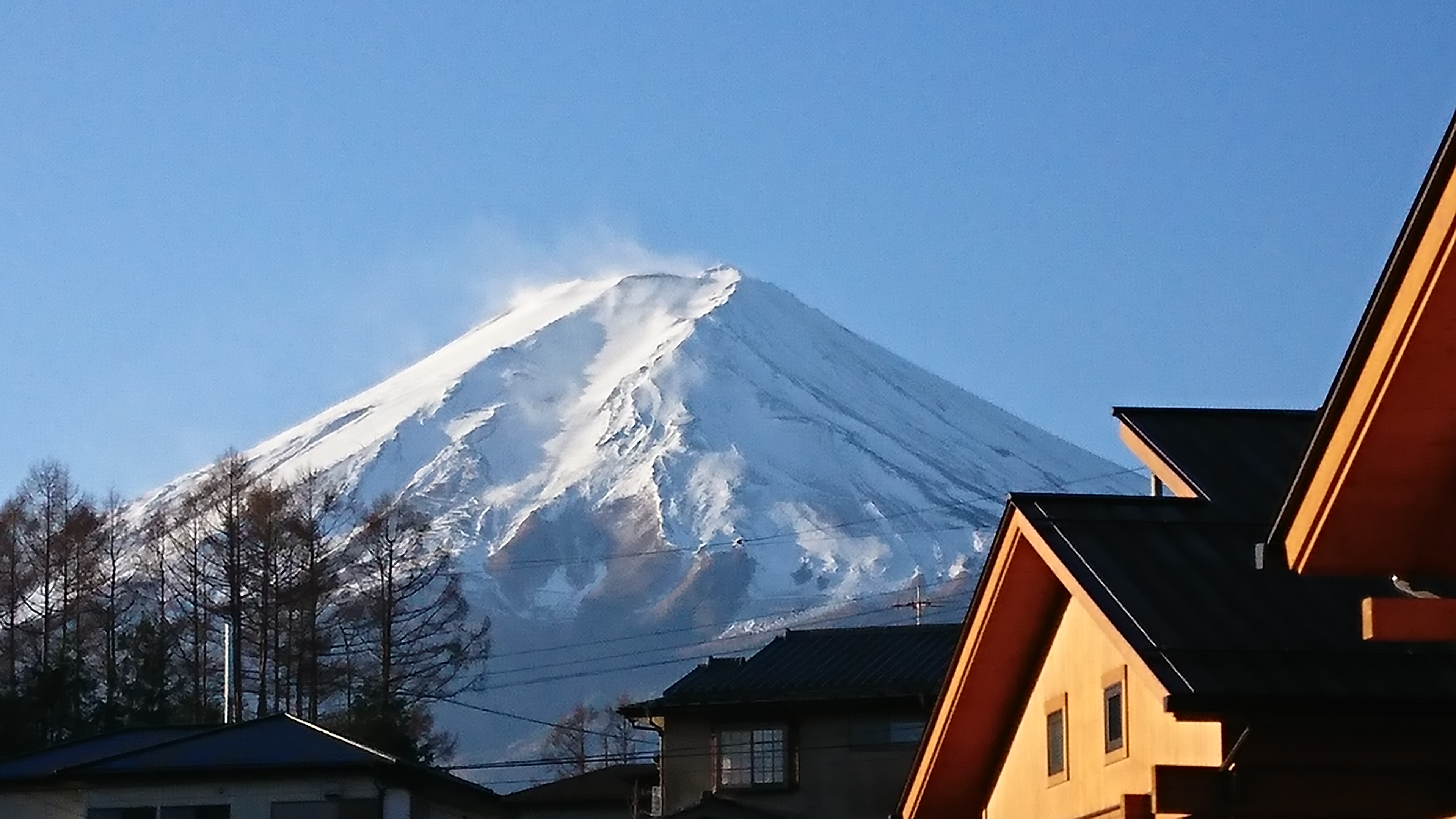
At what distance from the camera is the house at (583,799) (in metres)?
43.2

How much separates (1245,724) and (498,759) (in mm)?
168974

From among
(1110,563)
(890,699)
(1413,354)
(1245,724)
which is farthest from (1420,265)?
(890,699)

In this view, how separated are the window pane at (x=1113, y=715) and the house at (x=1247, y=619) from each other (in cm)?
3

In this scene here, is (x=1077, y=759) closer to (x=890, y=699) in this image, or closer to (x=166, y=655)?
(x=890, y=699)

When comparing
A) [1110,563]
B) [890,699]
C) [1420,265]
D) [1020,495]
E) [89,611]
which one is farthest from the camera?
[89,611]

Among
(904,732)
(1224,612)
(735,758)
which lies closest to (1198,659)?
(1224,612)

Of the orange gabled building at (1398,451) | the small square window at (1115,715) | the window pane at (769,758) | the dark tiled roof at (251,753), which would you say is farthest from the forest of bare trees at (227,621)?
the orange gabled building at (1398,451)

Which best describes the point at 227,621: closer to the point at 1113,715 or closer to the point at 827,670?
the point at 827,670

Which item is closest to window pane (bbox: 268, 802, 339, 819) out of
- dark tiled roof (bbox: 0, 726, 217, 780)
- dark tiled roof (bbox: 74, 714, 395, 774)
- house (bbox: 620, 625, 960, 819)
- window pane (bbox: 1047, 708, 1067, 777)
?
dark tiled roof (bbox: 74, 714, 395, 774)

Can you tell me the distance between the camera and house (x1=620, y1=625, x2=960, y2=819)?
111 feet

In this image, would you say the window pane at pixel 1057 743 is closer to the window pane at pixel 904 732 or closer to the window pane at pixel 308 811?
the window pane at pixel 904 732

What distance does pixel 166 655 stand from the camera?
2188 inches

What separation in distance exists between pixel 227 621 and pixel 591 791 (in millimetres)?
12667

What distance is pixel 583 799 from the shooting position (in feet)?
143
